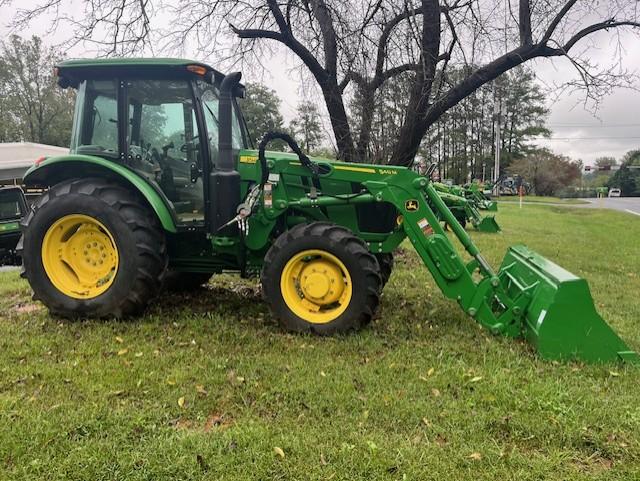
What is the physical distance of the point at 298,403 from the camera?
3.22 metres

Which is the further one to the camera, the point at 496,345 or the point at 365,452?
the point at 496,345

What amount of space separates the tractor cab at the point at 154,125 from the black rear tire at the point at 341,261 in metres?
1.00

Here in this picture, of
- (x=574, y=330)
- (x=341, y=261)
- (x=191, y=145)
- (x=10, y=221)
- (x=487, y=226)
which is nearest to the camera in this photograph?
(x=574, y=330)

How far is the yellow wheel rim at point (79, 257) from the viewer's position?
15.8ft

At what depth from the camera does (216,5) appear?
7.74 metres

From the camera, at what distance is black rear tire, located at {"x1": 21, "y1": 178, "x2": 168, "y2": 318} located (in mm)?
4574

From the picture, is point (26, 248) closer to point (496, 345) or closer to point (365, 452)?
point (365, 452)

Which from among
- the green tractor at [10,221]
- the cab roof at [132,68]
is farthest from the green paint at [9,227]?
the cab roof at [132,68]

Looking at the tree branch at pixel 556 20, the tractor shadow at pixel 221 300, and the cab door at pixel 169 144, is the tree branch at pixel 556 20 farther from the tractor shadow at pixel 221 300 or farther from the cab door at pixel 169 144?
the tractor shadow at pixel 221 300

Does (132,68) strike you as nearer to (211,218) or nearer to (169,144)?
(169,144)

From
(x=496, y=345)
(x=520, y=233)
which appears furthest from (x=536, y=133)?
(x=496, y=345)

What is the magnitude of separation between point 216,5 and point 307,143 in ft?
9.00

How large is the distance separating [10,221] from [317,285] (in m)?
11.2

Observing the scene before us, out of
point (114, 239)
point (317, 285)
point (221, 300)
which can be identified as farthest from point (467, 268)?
point (114, 239)
